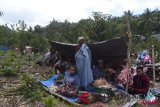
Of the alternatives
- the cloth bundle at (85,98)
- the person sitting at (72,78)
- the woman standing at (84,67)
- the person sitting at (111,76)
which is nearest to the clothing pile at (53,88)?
the person sitting at (72,78)

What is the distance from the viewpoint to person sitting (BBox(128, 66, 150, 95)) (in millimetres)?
9000

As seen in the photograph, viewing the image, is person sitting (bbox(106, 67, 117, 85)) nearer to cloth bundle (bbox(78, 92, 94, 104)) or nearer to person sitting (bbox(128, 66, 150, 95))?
person sitting (bbox(128, 66, 150, 95))

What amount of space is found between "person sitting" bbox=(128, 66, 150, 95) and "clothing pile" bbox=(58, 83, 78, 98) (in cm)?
163

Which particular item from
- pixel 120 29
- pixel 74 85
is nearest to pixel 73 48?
pixel 74 85

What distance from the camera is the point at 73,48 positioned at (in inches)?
410

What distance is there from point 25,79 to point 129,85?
2.86 meters

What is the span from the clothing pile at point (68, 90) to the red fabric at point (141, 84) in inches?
65.8

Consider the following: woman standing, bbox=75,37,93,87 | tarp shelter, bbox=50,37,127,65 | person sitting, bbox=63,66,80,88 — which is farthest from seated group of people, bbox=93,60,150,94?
person sitting, bbox=63,66,80,88

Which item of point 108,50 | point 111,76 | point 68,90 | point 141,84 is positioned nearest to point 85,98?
point 68,90

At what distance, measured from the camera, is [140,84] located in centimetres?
910

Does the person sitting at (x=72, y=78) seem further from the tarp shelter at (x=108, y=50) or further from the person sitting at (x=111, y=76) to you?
the person sitting at (x=111, y=76)

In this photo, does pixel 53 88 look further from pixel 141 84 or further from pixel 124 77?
pixel 141 84

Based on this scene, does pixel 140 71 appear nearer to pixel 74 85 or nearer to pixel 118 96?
pixel 118 96

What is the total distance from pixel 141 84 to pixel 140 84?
3 centimetres
